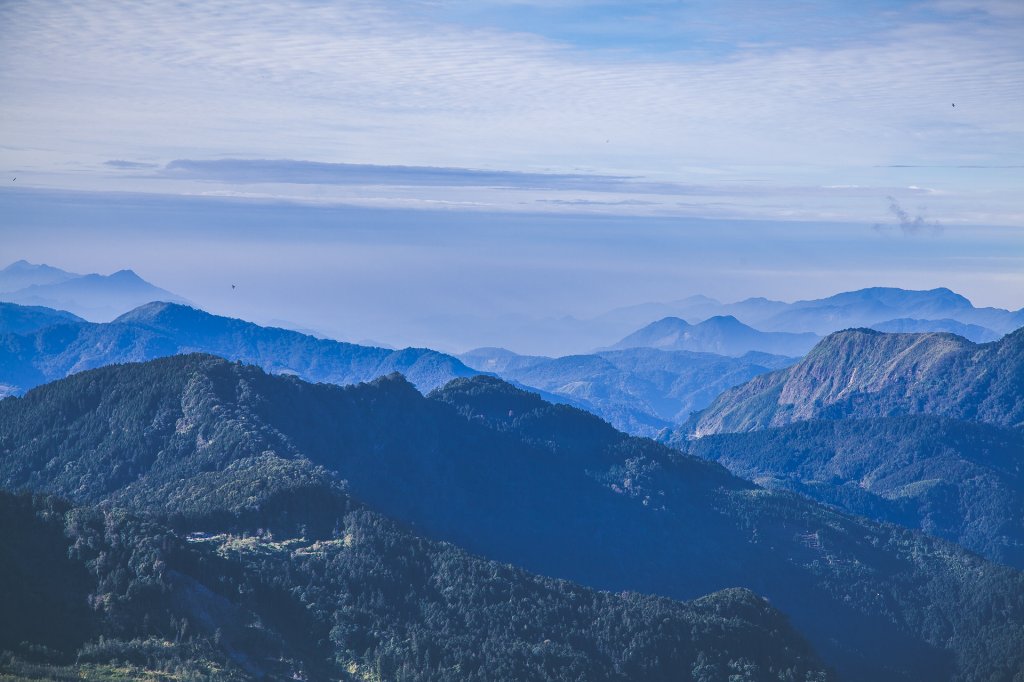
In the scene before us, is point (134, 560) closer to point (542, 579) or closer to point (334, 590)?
point (334, 590)

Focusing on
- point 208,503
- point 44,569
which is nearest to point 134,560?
point 44,569

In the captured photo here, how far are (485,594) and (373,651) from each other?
26085 millimetres

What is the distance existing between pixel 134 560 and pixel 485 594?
177 feet

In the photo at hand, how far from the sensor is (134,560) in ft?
509

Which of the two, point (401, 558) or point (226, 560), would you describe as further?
point (401, 558)

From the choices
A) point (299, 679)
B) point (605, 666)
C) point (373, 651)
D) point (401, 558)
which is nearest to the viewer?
point (299, 679)

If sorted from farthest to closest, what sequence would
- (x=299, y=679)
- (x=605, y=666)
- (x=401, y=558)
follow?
A: (x=401, y=558) < (x=605, y=666) < (x=299, y=679)

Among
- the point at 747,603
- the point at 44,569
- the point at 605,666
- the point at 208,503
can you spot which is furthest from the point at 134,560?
the point at 747,603

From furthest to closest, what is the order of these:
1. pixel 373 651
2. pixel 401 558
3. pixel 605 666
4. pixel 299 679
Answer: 1. pixel 401 558
2. pixel 605 666
3. pixel 373 651
4. pixel 299 679

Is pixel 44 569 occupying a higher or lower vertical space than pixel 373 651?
higher

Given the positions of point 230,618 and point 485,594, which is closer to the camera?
point 230,618

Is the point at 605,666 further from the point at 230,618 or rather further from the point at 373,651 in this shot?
the point at 230,618

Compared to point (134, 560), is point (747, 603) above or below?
below

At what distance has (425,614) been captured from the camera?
179125 mm
